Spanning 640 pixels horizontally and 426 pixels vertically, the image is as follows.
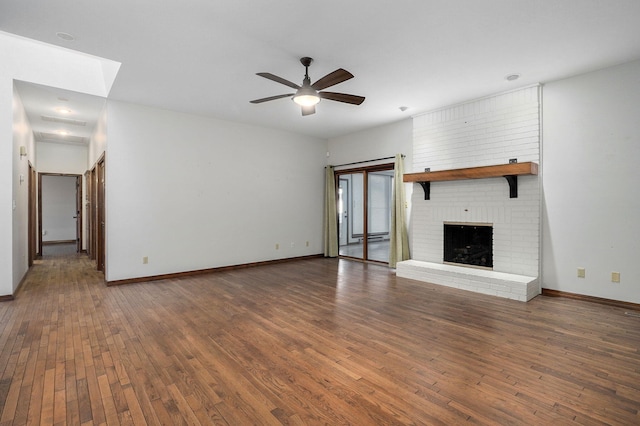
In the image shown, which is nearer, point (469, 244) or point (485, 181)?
point (485, 181)

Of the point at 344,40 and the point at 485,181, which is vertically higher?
the point at 344,40

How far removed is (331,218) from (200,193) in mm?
3081

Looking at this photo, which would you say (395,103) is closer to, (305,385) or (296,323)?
(296,323)

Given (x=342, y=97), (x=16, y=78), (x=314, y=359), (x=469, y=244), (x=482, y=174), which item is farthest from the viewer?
(x=469, y=244)

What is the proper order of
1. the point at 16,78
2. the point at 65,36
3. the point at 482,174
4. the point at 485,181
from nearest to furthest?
1. the point at 65,36
2. the point at 16,78
3. the point at 482,174
4. the point at 485,181

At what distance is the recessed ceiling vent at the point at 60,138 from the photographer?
712cm

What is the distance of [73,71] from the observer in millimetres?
4559

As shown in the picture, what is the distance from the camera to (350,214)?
8.30 metres

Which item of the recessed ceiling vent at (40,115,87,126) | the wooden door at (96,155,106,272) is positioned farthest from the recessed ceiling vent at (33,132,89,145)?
the wooden door at (96,155,106,272)

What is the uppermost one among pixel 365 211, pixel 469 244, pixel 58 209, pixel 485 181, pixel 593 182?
pixel 485 181

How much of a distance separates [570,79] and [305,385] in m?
4.96

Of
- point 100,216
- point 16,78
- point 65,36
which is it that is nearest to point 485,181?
point 65,36

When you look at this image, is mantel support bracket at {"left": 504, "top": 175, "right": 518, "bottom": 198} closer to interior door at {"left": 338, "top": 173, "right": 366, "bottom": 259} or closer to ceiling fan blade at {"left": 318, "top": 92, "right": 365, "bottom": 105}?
ceiling fan blade at {"left": 318, "top": 92, "right": 365, "bottom": 105}

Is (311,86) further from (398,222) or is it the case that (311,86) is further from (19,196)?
(19,196)
